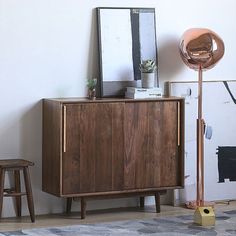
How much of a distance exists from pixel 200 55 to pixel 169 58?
16.6 inches

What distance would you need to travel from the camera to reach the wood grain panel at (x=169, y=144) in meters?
5.42

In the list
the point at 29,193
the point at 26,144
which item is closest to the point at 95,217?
the point at 29,193

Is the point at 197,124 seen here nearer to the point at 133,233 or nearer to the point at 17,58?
the point at 133,233

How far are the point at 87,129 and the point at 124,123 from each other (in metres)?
0.31

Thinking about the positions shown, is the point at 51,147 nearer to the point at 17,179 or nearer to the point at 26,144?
the point at 26,144

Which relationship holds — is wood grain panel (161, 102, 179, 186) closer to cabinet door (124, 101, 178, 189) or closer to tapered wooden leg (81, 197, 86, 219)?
cabinet door (124, 101, 178, 189)

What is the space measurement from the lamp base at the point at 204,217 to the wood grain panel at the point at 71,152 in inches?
37.6

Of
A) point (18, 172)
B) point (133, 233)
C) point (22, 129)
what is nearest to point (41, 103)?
point (22, 129)

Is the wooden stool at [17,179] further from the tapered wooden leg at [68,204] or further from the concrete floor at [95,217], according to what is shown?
the tapered wooden leg at [68,204]

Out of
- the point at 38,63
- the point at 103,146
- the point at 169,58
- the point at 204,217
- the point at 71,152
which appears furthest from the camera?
the point at 169,58

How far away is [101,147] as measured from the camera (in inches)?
204

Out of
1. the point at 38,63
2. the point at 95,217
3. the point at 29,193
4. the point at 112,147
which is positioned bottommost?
the point at 95,217

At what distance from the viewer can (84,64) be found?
5457mm

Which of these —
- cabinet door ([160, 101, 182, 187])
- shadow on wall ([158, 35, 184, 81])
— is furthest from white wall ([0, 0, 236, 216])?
cabinet door ([160, 101, 182, 187])
